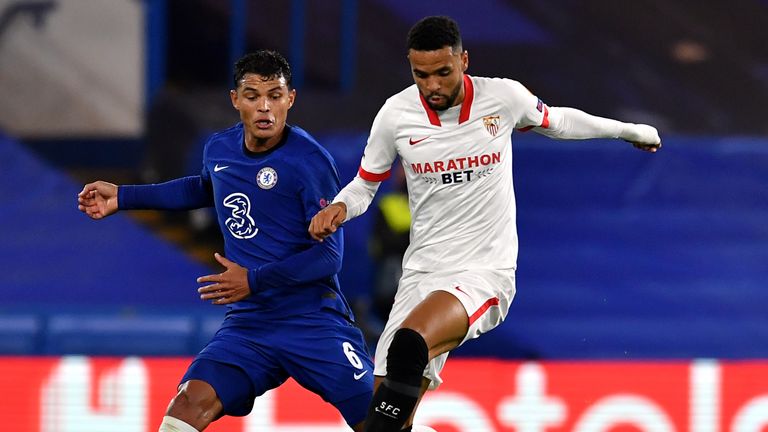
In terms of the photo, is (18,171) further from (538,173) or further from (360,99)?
(538,173)

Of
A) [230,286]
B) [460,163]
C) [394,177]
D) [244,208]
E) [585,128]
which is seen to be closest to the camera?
[230,286]

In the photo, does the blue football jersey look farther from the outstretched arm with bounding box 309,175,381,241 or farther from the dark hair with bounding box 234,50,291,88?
the dark hair with bounding box 234,50,291,88

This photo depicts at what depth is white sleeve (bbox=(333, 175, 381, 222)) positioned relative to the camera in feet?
16.1

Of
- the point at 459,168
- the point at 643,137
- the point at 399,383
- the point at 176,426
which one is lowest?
the point at 176,426

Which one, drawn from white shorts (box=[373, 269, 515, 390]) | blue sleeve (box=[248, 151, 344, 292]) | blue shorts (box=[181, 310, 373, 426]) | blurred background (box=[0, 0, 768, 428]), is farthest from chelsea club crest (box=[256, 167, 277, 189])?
blurred background (box=[0, 0, 768, 428])

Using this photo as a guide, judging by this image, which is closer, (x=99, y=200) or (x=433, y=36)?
(x=433, y=36)

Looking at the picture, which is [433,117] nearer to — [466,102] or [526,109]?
[466,102]

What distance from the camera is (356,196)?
495cm

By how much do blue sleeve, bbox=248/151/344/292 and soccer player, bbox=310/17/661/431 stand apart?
80mm

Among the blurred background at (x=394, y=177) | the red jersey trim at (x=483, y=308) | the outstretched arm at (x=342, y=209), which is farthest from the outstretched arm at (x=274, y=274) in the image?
the blurred background at (x=394, y=177)

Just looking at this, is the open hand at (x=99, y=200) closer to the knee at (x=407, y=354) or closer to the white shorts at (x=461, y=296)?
the white shorts at (x=461, y=296)

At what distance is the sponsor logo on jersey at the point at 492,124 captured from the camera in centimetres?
496

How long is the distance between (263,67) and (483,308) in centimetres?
115

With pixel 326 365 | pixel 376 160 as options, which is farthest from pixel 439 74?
pixel 326 365
